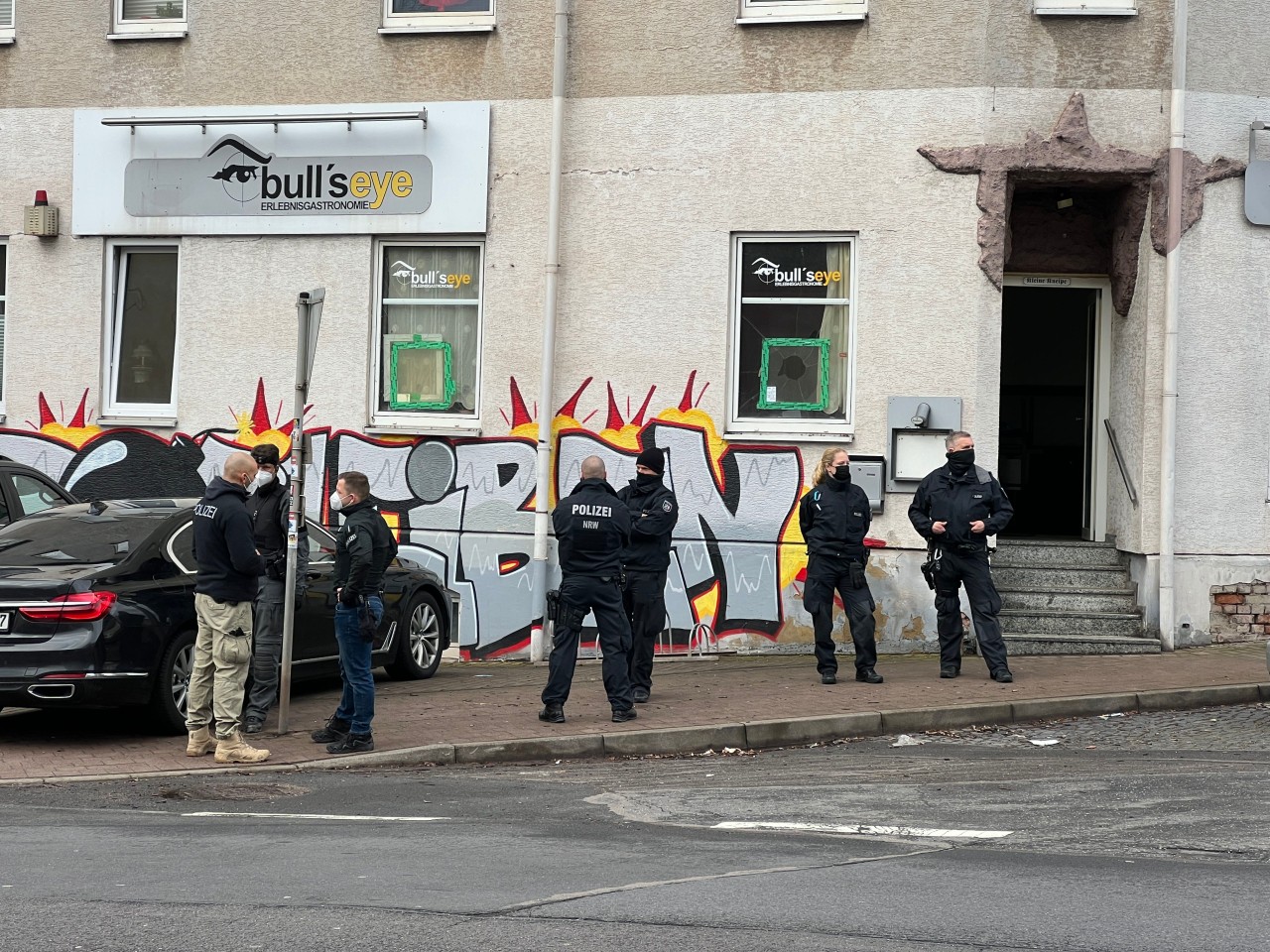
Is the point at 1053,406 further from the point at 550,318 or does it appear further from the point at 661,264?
the point at 550,318

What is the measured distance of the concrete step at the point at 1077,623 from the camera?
13984 mm

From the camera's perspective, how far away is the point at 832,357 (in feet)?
47.7

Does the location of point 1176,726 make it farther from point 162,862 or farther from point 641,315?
point 162,862

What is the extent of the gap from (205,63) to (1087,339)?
8.88 metres

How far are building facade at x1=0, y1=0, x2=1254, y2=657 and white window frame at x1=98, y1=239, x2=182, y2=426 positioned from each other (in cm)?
4

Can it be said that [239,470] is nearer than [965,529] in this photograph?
Yes

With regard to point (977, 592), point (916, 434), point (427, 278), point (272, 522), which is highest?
point (427, 278)

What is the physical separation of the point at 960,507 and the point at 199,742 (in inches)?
228

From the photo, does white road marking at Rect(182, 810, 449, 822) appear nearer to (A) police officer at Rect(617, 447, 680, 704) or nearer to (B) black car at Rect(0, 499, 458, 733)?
(B) black car at Rect(0, 499, 458, 733)

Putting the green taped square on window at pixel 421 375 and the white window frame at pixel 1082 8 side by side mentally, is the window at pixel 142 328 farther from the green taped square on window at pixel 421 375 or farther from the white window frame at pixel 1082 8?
the white window frame at pixel 1082 8

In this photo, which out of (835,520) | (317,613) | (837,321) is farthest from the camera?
(837,321)

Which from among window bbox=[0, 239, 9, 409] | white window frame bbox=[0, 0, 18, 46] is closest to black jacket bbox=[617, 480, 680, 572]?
window bbox=[0, 239, 9, 409]

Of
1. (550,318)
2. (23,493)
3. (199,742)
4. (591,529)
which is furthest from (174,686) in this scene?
(550,318)

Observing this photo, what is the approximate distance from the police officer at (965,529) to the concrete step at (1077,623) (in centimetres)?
184
